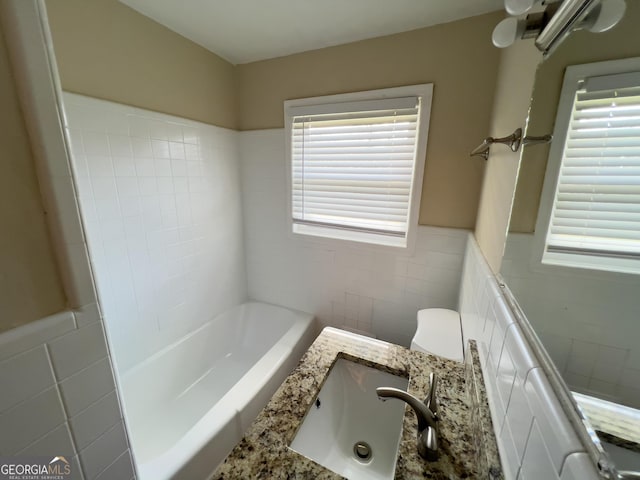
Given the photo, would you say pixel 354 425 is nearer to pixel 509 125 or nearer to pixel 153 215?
pixel 509 125

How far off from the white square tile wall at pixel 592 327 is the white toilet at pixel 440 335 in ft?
2.24

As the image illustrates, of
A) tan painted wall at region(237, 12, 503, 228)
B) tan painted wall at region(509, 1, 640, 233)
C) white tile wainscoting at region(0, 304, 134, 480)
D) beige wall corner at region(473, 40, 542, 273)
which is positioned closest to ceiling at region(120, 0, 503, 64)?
tan painted wall at region(237, 12, 503, 228)

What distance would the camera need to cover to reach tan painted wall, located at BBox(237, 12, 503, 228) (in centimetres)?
127

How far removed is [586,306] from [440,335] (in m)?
0.86

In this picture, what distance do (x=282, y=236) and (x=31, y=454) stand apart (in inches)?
62.9

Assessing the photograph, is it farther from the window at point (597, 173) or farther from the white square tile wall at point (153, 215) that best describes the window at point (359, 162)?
the window at point (597, 173)

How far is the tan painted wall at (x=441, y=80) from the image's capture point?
1.27 metres

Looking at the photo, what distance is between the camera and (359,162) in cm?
164

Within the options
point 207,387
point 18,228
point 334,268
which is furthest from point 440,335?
point 207,387

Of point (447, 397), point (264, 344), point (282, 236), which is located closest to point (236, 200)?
point (282, 236)

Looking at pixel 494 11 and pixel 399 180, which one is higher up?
pixel 494 11

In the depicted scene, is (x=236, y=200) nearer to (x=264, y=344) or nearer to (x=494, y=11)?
(x=264, y=344)

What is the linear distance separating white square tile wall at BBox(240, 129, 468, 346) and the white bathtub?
25 centimetres

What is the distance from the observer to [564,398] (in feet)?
1.09
